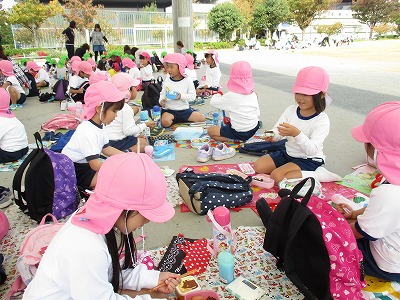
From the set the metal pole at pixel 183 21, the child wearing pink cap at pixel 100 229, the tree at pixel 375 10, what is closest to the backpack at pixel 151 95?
the child wearing pink cap at pixel 100 229

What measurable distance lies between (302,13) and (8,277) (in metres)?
34.1

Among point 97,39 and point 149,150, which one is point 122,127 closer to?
point 149,150

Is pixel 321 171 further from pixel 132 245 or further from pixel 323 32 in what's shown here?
pixel 323 32

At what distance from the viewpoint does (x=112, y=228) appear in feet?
4.91

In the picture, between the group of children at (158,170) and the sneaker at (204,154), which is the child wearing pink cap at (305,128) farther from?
the sneaker at (204,154)

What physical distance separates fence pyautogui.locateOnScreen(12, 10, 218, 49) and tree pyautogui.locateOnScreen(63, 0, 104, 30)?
0.64 m

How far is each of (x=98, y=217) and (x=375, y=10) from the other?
4096 cm

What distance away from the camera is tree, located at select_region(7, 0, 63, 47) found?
67.3ft

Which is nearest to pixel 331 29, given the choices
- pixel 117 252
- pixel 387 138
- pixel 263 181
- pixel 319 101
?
pixel 319 101

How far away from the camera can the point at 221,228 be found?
230 centimetres

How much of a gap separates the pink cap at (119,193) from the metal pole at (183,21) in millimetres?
10781

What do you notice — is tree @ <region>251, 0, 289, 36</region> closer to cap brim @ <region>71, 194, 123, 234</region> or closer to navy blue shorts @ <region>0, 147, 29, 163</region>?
navy blue shorts @ <region>0, 147, 29, 163</region>

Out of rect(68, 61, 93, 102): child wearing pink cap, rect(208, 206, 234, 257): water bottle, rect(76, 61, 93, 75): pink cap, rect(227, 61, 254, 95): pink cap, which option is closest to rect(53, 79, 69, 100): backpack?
rect(68, 61, 93, 102): child wearing pink cap

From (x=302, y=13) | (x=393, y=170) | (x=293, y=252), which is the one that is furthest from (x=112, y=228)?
(x=302, y=13)
